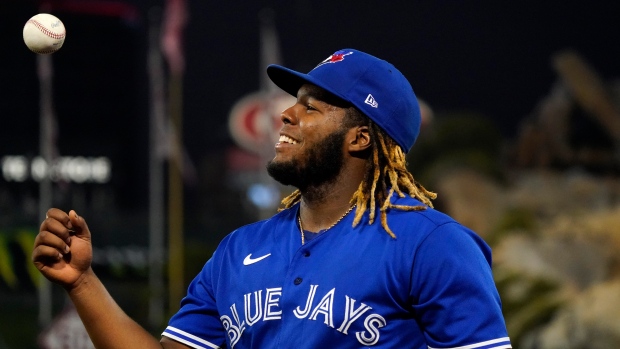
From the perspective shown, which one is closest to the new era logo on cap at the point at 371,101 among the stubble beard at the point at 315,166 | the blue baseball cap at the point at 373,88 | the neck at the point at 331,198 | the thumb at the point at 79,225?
the blue baseball cap at the point at 373,88

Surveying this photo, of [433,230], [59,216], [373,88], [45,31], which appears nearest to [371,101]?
[373,88]

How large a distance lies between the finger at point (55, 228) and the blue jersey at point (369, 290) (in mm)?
531

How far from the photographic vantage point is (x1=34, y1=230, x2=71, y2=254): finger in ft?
9.86

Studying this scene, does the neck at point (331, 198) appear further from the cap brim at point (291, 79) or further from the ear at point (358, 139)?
the cap brim at point (291, 79)

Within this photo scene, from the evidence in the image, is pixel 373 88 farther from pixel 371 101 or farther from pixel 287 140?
pixel 287 140

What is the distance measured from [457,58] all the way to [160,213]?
24.3 ft

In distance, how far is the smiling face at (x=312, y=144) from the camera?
3240 millimetres

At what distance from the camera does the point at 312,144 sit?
3252 mm

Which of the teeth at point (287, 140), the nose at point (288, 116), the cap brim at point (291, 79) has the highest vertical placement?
the cap brim at point (291, 79)

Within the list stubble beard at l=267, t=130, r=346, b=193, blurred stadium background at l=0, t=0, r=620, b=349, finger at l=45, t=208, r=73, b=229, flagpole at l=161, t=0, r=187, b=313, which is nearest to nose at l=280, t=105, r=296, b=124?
stubble beard at l=267, t=130, r=346, b=193

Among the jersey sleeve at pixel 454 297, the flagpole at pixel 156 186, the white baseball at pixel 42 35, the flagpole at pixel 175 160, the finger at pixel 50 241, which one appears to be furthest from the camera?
the flagpole at pixel 156 186

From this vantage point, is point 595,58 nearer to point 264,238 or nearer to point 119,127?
point 119,127

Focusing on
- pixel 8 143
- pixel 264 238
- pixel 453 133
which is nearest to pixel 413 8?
pixel 453 133

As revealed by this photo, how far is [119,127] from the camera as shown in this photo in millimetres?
28234
